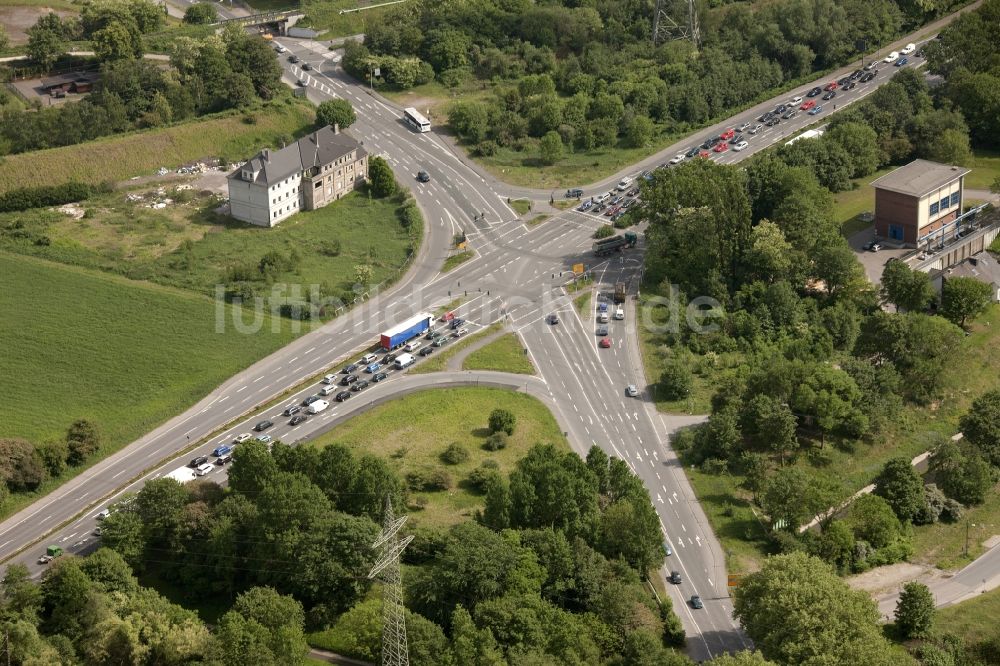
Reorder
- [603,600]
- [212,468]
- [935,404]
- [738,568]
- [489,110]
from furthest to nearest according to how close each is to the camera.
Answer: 1. [489,110]
2. [935,404]
3. [212,468]
4. [738,568]
5. [603,600]

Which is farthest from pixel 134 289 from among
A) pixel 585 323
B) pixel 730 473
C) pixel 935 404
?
pixel 935 404

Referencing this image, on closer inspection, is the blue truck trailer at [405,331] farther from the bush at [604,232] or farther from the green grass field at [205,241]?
Result: the bush at [604,232]

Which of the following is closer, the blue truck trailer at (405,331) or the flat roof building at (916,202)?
the blue truck trailer at (405,331)

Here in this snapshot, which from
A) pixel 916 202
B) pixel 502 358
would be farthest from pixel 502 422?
pixel 916 202

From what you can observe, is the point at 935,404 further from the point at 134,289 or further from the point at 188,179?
the point at 188,179

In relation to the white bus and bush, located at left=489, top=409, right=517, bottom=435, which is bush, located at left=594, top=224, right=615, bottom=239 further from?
bush, located at left=489, top=409, right=517, bottom=435

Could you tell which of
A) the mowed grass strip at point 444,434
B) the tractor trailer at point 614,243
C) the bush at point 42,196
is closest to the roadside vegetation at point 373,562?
the mowed grass strip at point 444,434

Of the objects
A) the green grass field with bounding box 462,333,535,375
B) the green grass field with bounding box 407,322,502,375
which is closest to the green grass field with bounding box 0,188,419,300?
the green grass field with bounding box 407,322,502,375
